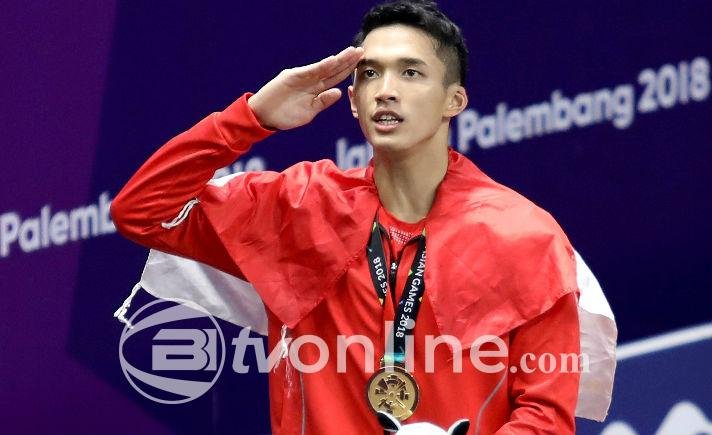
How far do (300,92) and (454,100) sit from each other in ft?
1.20

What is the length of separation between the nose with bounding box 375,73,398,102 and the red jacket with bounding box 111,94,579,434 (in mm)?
232

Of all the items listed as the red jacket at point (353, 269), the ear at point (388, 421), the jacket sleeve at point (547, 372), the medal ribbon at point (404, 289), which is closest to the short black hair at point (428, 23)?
the red jacket at point (353, 269)

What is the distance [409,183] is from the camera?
338 centimetres

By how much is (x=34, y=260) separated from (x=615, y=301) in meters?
1.75

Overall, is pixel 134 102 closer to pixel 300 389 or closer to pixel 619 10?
pixel 300 389

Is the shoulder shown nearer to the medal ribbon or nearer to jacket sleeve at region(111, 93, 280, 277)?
the medal ribbon

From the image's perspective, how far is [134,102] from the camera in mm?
4055

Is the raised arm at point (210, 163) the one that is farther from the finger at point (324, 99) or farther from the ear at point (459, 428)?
the ear at point (459, 428)

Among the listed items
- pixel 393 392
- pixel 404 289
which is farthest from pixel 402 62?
pixel 393 392

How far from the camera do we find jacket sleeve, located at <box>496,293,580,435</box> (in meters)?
3.15

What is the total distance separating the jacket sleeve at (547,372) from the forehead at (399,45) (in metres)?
0.59

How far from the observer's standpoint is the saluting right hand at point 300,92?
3199 mm

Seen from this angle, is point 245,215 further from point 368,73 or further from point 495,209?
point 495,209

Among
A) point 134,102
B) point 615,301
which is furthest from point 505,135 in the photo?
point 134,102
